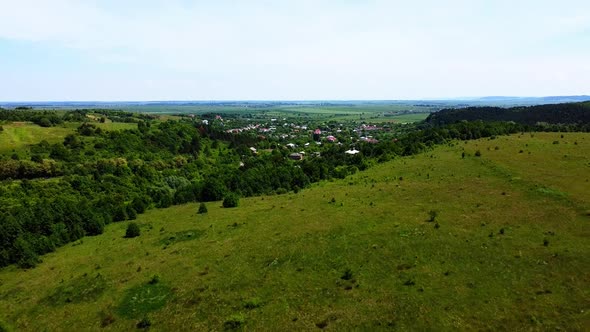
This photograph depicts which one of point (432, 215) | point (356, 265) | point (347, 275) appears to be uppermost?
point (432, 215)

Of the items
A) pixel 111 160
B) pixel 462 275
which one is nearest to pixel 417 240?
pixel 462 275

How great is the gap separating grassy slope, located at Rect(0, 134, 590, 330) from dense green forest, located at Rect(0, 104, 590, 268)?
748 cm

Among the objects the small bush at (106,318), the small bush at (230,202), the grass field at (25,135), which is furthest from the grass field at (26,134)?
the small bush at (106,318)

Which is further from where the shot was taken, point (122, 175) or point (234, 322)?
point (122, 175)

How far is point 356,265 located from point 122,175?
312ft

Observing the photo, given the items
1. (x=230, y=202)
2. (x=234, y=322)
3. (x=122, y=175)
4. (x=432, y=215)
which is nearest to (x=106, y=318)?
→ (x=234, y=322)

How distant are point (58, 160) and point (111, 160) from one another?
14.2 m

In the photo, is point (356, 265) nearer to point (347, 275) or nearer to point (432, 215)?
point (347, 275)

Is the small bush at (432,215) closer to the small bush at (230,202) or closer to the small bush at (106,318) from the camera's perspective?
the small bush at (106,318)

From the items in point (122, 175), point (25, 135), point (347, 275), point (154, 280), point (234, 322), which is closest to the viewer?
point (234, 322)

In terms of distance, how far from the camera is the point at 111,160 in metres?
116

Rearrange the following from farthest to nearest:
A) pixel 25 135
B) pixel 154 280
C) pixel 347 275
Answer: pixel 25 135, pixel 154 280, pixel 347 275

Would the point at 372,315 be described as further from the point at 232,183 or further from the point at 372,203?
the point at 232,183

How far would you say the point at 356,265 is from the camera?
33469 millimetres
